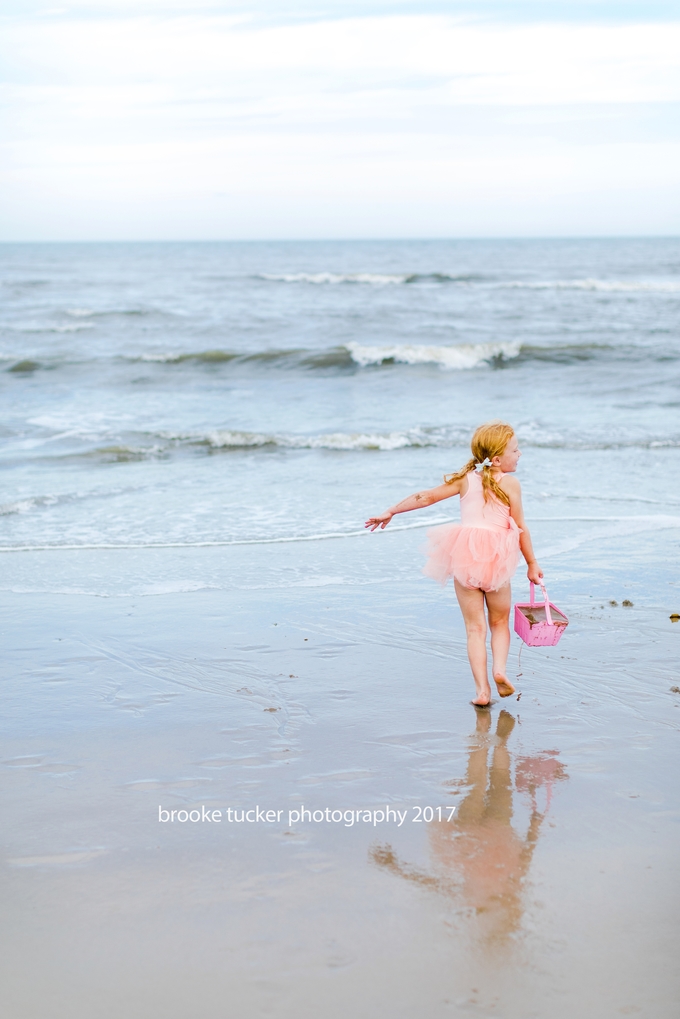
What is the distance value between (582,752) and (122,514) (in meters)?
5.54

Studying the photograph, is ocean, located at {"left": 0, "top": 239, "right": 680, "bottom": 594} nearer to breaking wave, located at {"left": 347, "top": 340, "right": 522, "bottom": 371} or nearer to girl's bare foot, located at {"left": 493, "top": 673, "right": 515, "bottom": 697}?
breaking wave, located at {"left": 347, "top": 340, "right": 522, "bottom": 371}

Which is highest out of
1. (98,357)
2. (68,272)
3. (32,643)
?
(68,272)

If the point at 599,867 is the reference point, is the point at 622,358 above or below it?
above

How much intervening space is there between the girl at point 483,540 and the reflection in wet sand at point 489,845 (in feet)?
1.98

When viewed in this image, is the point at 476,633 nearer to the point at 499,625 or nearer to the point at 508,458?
the point at 499,625

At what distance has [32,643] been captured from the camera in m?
5.15

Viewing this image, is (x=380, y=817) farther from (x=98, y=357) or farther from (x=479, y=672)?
(x=98, y=357)

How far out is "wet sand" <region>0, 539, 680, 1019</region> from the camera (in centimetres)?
241

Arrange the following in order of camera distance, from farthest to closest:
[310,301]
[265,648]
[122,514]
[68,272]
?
[68,272]
[310,301]
[122,514]
[265,648]

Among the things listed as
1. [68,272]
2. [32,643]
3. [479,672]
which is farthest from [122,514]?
[68,272]

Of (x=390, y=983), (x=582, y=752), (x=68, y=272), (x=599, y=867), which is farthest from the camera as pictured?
(x=68, y=272)

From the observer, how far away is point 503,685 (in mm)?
4238

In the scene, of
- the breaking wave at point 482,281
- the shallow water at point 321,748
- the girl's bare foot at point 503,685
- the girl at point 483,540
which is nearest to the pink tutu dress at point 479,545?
the girl at point 483,540

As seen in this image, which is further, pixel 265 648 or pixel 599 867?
pixel 265 648
